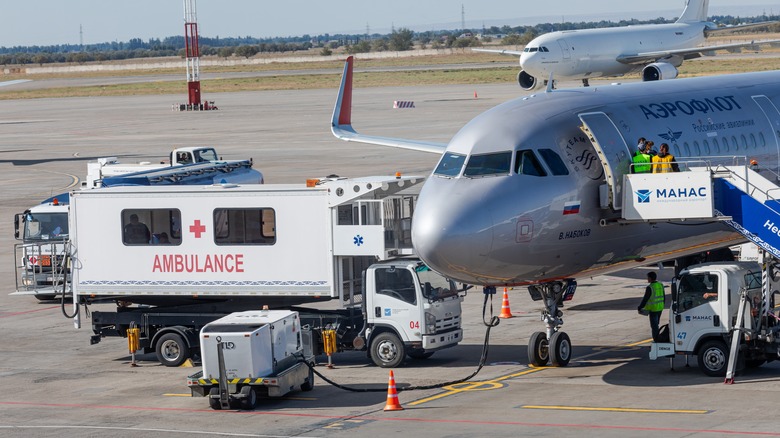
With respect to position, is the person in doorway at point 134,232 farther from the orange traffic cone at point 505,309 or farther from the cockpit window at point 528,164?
the orange traffic cone at point 505,309

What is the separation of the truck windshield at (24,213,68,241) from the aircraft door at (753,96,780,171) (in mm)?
21105

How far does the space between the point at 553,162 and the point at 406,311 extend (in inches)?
181

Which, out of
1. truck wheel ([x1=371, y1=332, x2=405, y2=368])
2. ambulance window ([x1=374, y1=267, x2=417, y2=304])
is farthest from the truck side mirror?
truck wheel ([x1=371, y1=332, x2=405, y2=368])

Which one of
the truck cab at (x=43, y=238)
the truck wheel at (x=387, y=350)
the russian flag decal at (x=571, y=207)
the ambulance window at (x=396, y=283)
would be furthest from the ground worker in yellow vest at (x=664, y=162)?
the truck cab at (x=43, y=238)

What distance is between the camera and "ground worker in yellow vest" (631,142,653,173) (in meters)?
26.1

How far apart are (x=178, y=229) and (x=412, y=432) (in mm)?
10186

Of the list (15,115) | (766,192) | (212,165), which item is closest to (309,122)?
(15,115)

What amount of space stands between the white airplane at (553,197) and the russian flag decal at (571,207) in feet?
0.07

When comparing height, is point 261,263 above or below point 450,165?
below

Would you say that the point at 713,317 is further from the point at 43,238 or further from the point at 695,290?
the point at 43,238

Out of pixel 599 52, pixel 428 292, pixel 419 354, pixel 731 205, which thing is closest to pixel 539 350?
pixel 428 292

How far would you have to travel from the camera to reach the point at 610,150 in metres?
26.1

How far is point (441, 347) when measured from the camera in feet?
89.2

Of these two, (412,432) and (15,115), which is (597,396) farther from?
(15,115)
